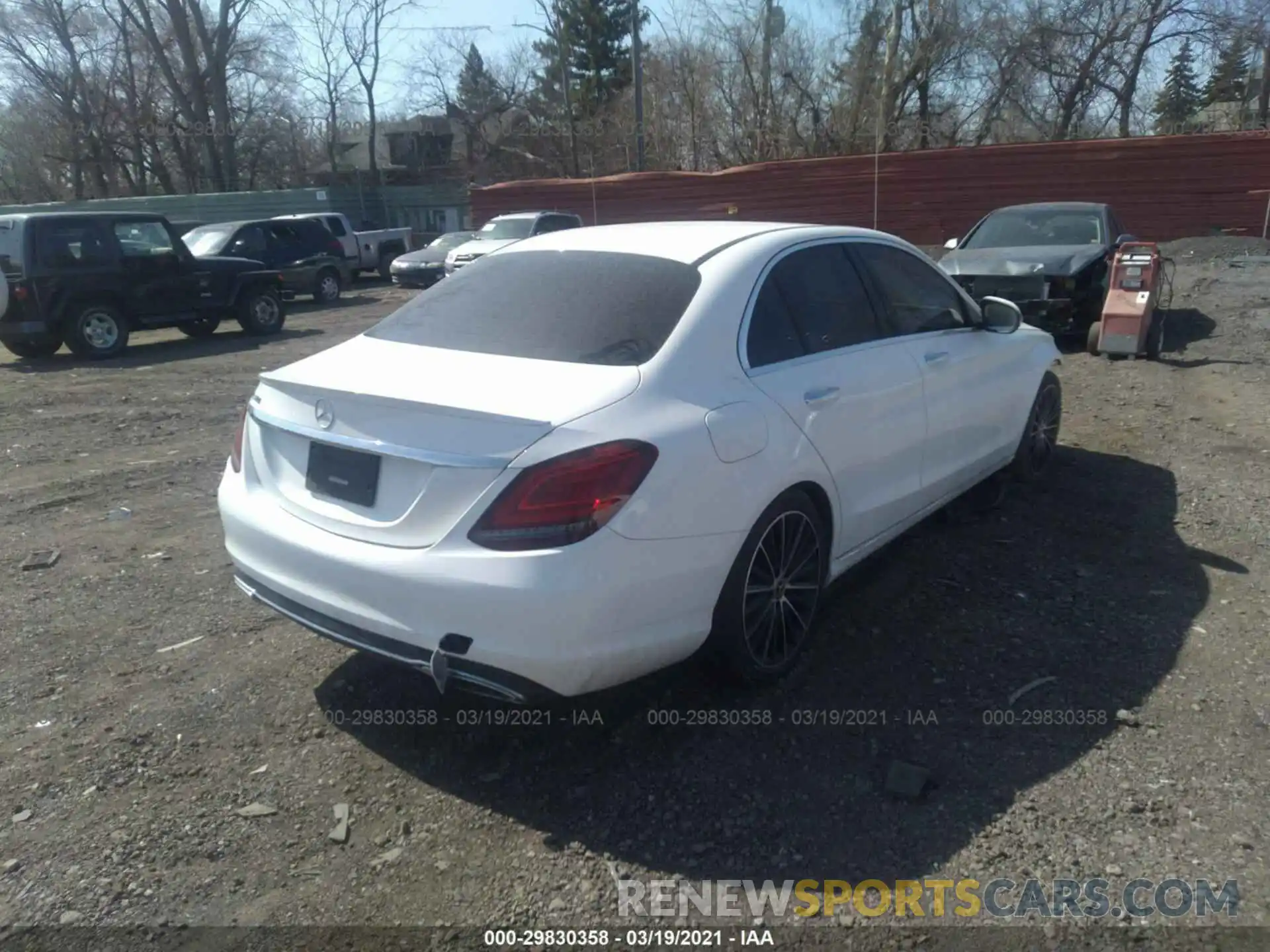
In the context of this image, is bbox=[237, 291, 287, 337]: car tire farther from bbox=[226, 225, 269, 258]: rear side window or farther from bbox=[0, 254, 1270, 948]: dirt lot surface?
bbox=[0, 254, 1270, 948]: dirt lot surface

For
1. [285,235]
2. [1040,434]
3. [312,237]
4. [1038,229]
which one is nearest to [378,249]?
[312,237]

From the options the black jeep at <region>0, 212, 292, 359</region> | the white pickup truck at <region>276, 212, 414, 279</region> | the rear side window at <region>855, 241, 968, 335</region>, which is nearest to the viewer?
the rear side window at <region>855, 241, 968, 335</region>

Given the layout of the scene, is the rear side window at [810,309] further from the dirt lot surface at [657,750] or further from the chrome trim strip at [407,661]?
the chrome trim strip at [407,661]

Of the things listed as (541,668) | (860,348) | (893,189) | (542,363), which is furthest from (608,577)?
(893,189)

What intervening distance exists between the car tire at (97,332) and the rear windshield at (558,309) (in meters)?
10.5

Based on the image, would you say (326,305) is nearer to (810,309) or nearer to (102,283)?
(102,283)

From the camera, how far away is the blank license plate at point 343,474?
3107 mm

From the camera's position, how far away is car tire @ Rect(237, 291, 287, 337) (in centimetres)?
1498

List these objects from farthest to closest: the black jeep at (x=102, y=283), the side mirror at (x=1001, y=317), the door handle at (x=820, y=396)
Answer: the black jeep at (x=102, y=283), the side mirror at (x=1001, y=317), the door handle at (x=820, y=396)

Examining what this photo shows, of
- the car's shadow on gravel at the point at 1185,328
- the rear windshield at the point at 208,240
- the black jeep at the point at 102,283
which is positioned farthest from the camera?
the rear windshield at the point at 208,240

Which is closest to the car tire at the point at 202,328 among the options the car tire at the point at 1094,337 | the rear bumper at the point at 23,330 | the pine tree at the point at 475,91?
the rear bumper at the point at 23,330

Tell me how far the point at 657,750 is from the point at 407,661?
2.97 ft

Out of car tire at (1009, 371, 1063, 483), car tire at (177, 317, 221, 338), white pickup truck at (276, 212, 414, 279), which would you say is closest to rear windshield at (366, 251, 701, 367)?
car tire at (1009, 371, 1063, 483)

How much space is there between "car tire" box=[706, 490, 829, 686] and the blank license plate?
3.90 ft
